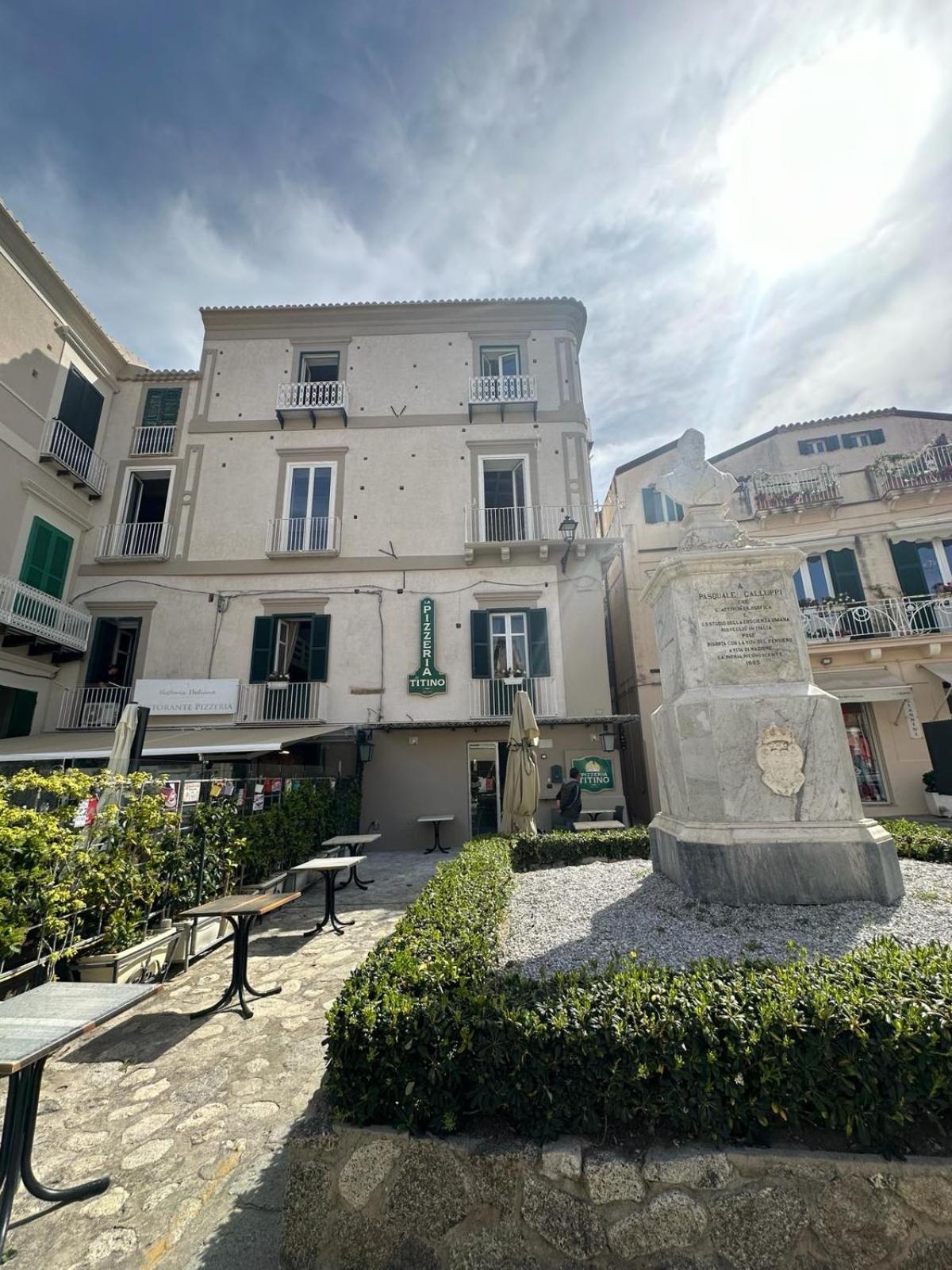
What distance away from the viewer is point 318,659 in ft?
45.3

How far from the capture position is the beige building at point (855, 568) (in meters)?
13.4

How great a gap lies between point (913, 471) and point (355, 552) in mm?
16095

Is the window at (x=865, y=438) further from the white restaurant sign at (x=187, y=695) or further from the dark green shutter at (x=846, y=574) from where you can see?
the white restaurant sign at (x=187, y=695)

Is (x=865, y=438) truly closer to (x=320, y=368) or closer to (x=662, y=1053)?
(x=320, y=368)

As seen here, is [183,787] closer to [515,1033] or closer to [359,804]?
[515,1033]

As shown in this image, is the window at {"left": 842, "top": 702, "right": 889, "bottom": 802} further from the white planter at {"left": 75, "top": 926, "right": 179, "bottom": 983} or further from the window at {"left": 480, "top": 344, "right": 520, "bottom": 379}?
the white planter at {"left": 75, "top": 926, "right": 179, "bottom": 983}

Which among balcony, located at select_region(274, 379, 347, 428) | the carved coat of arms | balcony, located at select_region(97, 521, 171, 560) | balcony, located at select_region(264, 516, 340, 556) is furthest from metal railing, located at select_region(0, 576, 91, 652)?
the carved coat of arms

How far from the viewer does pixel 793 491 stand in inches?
619

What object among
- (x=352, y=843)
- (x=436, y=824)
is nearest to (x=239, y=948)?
(x=352, y=843)

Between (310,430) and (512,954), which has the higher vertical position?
(310,430)

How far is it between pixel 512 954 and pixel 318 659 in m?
11.1

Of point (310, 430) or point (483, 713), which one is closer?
point (483, 713)

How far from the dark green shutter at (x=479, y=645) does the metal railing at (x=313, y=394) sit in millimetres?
7785

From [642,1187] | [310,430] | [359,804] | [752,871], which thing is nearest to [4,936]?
[642,1187]
